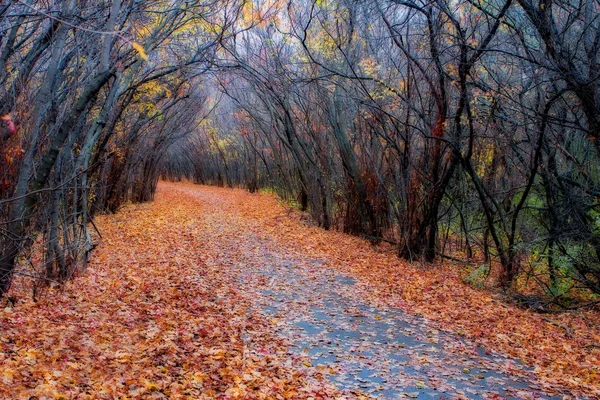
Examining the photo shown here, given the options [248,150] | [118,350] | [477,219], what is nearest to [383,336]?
[118,350]

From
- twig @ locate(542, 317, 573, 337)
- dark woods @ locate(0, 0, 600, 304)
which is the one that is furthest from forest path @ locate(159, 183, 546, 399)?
dark woods @ locate(0, 0, 600, 304)

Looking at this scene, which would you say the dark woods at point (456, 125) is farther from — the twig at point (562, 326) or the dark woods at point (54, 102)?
the dark woods at point (54, 102)

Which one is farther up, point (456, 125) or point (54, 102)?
point (456, 125)

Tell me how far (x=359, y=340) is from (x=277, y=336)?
0.99 meters

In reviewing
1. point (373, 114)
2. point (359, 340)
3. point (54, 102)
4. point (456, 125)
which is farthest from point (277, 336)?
point (373, 114)

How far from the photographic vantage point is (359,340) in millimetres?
5957

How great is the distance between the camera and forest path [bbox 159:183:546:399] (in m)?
4.78

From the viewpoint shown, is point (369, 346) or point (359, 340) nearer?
point (369, 346)

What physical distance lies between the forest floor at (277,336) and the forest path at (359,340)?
24 mm

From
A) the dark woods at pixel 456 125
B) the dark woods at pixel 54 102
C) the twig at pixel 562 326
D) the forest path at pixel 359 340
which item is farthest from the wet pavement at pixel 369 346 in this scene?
the dark woods at pixel 456 125

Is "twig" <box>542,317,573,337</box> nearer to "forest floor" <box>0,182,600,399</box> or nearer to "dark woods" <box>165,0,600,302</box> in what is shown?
"forest floor" <box>0,182,600,399</box>

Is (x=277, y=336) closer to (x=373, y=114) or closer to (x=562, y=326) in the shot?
(x=562, y=326)

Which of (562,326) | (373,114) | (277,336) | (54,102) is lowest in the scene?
(277,336)

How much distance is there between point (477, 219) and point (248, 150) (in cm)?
1934
